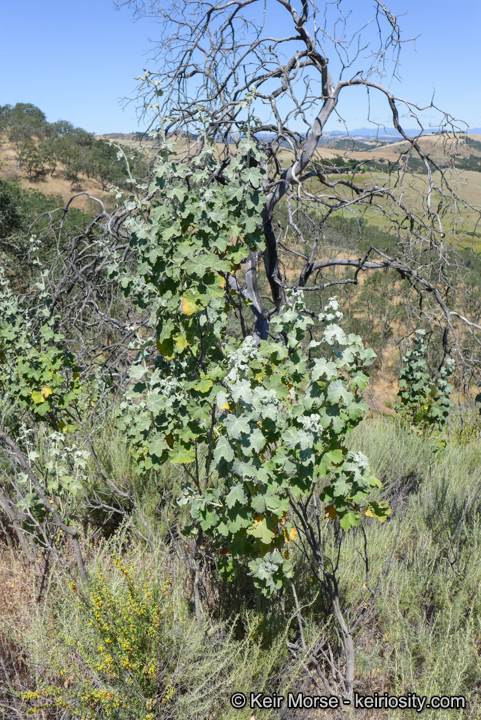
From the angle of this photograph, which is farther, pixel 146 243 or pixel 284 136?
pixel 284 136

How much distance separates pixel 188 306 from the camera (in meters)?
1.87

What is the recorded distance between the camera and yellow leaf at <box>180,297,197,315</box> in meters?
1.86

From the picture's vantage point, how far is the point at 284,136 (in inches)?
109

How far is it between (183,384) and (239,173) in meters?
0.99

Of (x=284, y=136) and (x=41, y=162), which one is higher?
(x=41, y=162)

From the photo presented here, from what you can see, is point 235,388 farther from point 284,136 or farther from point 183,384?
point 284,136

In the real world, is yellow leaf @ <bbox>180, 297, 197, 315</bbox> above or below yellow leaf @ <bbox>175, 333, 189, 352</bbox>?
above

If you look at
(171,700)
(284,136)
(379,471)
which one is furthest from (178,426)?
(379,471)

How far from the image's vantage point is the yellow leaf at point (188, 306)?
73.2 inches

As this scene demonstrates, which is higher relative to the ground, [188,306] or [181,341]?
[188,306]

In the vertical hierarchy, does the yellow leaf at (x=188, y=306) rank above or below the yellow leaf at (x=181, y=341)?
above

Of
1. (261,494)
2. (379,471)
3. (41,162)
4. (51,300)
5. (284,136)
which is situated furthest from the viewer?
(41,162)

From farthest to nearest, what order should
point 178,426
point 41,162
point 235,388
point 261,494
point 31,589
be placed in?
point 41,162 → point 31,589 → point 178,426 → point 261,494 → point 235,388

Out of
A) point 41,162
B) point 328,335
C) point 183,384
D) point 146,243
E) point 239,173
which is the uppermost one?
point 41,162
